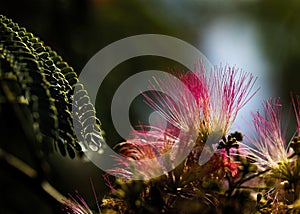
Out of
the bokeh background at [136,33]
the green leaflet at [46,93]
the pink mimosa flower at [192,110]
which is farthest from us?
the bokeh background at [136,33]

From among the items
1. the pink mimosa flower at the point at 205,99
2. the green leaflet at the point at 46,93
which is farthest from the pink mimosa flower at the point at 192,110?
the green leaflet at the point at 46,93

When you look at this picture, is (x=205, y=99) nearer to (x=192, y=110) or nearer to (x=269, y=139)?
(x=192, y=110)

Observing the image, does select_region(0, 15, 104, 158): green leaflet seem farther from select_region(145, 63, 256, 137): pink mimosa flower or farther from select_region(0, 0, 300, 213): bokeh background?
select_region(145, 63, 256, 137): pink mimosa flower

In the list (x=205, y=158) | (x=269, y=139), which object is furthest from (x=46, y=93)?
(x=269, y=139)

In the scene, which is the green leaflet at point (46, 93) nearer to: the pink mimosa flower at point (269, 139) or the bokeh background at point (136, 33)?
the bokeh background at point (136, 33)

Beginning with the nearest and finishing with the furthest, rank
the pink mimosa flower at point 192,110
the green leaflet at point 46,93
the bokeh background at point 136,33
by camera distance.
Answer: the green leaflet at point 46,93 < the pink mimosa flower at point 192,110 < the bokeh background at point 136,33

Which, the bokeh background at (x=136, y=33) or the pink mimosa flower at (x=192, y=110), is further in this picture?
the bokeh background at (x=136, y=33)

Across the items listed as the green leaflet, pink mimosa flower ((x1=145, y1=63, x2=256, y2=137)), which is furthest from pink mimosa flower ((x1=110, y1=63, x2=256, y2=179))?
the green leaflet
